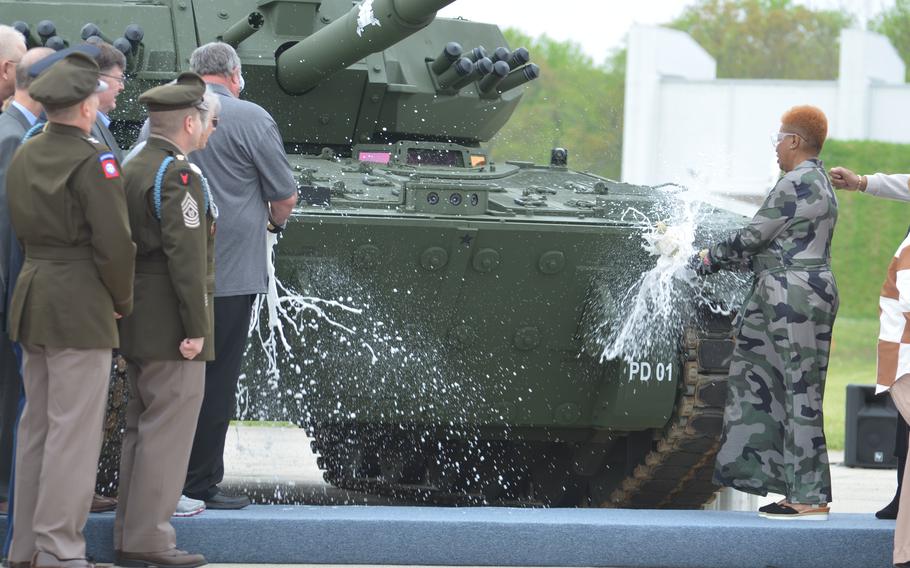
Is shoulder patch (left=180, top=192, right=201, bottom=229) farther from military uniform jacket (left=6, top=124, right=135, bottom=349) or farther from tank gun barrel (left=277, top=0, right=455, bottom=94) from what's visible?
tank gun barrel (left=277, top=0, right=455, bottom=94)

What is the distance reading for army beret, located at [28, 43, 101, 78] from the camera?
18.3 feet

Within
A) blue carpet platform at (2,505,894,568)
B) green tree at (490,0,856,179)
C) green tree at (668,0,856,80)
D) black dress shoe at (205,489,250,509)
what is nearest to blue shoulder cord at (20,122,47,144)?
blue carpet platform at (2,505,894,568)

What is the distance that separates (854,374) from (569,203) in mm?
13449

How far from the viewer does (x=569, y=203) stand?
806 centimetres

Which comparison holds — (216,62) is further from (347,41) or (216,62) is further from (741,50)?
(741,50)

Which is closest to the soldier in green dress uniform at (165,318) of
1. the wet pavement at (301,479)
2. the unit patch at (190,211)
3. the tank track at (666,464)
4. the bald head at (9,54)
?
the unit patch at (190,211)

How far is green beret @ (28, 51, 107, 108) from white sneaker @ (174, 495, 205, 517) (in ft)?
5.53

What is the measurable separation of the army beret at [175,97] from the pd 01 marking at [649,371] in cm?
298

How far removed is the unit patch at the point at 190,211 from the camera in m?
5.57

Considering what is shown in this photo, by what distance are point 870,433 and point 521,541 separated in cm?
703

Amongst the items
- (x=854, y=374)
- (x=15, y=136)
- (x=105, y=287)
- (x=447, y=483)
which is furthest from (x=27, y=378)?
(x=854, y=374)

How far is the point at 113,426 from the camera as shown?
25.3 ft

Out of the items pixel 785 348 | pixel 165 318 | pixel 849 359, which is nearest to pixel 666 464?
pixel 785 348

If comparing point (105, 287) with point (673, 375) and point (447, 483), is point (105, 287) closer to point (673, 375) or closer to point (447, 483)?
point (673, 375)
